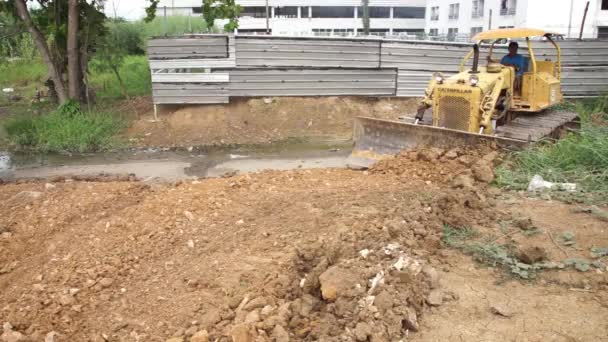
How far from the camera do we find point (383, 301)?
4.23m

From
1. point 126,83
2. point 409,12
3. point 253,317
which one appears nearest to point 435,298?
point 253,317

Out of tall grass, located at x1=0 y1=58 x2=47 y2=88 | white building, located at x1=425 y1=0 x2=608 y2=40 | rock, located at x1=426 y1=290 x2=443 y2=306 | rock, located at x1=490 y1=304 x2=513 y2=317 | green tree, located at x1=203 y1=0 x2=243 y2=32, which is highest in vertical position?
white building, located at x1=425 y1=0 x2=608 y2=40

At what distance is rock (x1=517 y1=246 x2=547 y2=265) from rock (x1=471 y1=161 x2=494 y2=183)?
92.0 inches

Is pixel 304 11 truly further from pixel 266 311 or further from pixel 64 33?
pixel 266 311

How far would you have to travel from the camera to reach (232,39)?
13.1 metres

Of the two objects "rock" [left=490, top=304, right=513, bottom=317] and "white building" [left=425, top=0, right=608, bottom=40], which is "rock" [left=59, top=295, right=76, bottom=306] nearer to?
"rock" [left=490, top=304, right=513, bottom=317]

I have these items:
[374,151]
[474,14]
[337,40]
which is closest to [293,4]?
[474,14]

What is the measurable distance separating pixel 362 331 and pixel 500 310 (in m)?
1.19

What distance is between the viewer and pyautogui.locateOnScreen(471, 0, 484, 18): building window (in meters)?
41.8

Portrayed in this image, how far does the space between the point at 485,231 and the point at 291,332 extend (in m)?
2.69

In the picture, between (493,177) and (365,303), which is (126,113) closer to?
(493,177)

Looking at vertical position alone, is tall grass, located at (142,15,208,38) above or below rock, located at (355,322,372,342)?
above

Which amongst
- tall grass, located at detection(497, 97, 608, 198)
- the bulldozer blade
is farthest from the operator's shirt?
the bulldozer blade

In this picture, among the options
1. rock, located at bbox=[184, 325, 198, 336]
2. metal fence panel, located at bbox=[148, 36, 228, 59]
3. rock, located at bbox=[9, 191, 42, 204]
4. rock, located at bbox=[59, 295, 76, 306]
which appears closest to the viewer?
rock, located at bbox=[184, 325, 198, 336]
